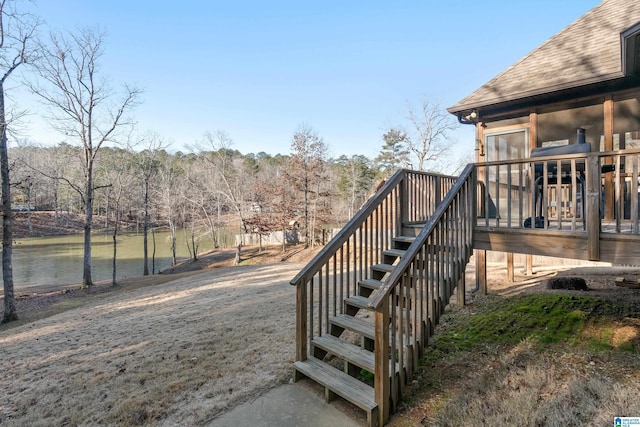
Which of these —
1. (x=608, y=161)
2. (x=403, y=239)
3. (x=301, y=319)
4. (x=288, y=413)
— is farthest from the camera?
(x=608, y=161)

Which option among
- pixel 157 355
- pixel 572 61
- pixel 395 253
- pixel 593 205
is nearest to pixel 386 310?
pixel 395 253

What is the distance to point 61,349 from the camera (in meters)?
5.20

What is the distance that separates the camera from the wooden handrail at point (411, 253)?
2.53m

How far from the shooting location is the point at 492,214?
6.52 meters

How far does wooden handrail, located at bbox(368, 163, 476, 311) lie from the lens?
253cm

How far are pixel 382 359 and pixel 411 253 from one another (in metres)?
0.97

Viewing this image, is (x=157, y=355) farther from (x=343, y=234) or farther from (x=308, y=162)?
(x=308, y=162)

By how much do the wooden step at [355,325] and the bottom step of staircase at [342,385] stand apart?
446 millimetres

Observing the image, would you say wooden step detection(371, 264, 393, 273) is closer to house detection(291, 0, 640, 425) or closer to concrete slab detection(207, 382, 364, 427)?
house detection(291, 0, 640, 425)

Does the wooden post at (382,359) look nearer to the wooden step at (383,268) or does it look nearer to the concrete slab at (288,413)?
the concrete slab at (288,413)

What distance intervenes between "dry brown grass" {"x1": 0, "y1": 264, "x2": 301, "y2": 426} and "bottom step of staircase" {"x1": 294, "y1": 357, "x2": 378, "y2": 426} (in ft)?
1.29

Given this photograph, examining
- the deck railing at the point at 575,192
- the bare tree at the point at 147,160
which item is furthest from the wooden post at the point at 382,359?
the bare tree at the point at 147,160

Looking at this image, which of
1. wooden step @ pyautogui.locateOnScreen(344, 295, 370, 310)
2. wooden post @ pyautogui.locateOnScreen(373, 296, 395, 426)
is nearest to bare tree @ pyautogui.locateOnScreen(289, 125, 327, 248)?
wooden step @ pyautogui.locateOnScreen(344, 295, 370, 310)

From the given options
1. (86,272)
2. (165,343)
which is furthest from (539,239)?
(86,272)
